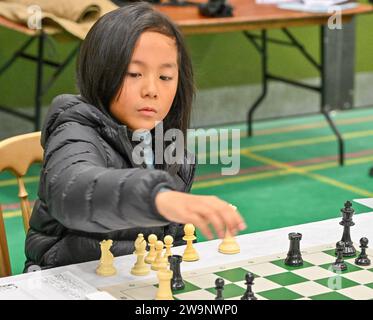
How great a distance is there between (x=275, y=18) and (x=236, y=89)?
1.71 m

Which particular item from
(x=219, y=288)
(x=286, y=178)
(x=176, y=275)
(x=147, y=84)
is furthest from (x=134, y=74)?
(x=286, y=178)

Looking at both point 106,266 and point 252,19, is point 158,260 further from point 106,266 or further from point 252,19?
point 252,19

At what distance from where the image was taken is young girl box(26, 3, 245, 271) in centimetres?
198

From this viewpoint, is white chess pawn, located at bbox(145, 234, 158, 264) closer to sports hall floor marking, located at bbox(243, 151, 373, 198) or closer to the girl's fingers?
the girl's fingers

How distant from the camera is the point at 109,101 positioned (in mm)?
2336

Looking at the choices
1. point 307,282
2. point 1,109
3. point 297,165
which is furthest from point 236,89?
point 307,282

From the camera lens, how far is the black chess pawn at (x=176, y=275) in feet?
6.48

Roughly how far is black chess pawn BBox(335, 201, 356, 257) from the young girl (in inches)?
16.8

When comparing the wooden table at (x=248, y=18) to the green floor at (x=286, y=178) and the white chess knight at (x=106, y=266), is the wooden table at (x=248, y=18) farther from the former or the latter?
the white chess knight at (x=106, y=266)

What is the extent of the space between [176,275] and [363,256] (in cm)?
47

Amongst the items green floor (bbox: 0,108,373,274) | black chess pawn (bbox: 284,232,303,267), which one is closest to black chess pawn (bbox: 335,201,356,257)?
black chess pawn (bbox: 284,232,303,267)

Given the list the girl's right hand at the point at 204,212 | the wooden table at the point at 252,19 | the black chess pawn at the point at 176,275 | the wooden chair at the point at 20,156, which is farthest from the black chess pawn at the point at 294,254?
the wooden table at the point at 252,19

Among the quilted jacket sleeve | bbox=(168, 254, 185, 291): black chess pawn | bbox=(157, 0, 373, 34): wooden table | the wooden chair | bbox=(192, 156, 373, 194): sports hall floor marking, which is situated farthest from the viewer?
bbox=(192, 156, 373, 194): sports hall floor marking

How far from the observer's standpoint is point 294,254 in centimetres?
216
